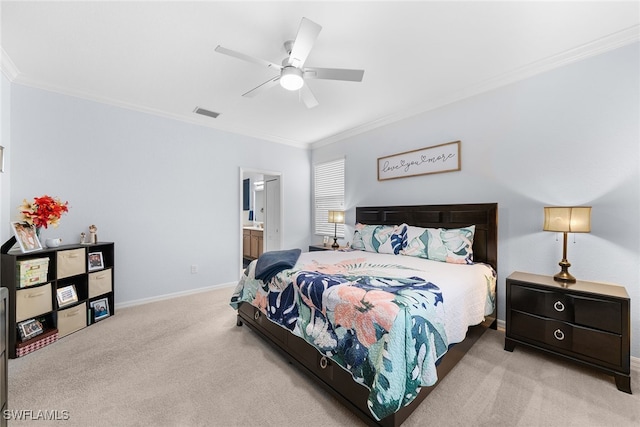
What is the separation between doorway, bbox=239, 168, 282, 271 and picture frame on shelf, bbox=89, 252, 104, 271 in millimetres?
1920

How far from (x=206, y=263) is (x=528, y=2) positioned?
15.4ft

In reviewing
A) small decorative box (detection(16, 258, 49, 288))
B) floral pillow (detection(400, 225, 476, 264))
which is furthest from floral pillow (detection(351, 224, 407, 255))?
small decorative box (detection(16, 258, 49, 288))

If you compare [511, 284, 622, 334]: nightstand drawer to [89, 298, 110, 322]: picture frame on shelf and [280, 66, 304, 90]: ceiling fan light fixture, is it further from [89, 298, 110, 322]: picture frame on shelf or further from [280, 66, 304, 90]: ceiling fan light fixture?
[89, 298, 110, 322]: picture frame on shelf

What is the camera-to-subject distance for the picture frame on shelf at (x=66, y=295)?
273cm

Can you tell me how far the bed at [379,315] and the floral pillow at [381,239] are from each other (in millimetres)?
183

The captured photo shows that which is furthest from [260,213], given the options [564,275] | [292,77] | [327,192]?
[564,275]

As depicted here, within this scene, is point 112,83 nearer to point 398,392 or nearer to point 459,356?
point 398,392

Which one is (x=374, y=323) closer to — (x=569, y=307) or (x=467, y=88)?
(x=569, y=307)

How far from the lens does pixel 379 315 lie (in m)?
1.50

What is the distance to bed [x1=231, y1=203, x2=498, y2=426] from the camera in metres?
1.44

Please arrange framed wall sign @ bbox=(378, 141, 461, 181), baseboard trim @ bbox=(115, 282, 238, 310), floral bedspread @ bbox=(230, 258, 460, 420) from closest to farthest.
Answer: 1. floral bedspread @ bbox=(230, 258, 460, 420)
2. framed wall sign @ bbox=(378, 141, 461, 181)
3. baseboard trim @ bbox=(115, 282, 238, 310)

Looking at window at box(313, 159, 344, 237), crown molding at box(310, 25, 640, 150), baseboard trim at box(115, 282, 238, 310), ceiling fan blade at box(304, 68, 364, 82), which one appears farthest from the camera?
window at box(313, 159, 344, 237)

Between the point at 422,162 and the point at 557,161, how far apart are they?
4.69ft

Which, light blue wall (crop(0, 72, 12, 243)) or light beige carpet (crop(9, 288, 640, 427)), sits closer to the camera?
light beige carpet (crop(9, 288, 640, 427))
